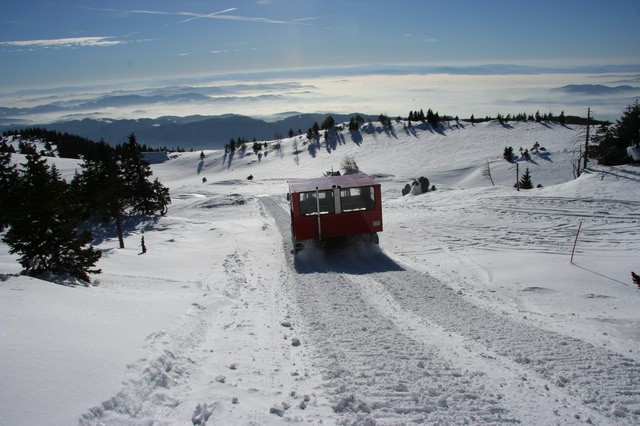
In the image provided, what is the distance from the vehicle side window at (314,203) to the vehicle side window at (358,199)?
1.58 feet

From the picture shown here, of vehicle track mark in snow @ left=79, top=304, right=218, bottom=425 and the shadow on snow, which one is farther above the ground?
vehicle track mark in snow @ left=79, top=304, right=218, bottom=425

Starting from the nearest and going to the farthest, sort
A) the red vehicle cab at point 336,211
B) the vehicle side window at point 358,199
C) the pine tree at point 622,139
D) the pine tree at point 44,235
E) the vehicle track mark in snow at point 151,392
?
1. the vehicle track mark in snow at point 151,392
2. the pine tree at point 44,235
3. the red vehicle cab at point 336,211
4. the vehicle side window at point 358,199
5. the pine tree at point 622,139

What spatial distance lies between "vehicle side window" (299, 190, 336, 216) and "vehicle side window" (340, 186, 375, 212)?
481 millimetres

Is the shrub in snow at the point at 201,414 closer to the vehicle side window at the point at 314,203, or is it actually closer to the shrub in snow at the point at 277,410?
the shrub in snow at the point at 277,410

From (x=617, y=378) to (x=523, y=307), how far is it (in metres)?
3.91

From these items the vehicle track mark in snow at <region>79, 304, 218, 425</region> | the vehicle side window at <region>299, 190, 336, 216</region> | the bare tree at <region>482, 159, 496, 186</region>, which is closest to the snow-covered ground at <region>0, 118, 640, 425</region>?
the vehicle track mark in snow at <region>79, 304, 218, 425</region>

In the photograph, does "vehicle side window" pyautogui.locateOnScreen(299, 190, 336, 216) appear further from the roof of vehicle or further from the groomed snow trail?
the groomed snow trail

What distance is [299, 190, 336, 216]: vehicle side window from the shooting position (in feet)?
50.7

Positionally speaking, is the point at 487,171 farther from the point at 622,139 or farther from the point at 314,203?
the point at 314,203

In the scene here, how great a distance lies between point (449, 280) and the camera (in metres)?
12.1

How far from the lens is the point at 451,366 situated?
644 cm

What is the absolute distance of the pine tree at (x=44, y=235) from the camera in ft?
35.8

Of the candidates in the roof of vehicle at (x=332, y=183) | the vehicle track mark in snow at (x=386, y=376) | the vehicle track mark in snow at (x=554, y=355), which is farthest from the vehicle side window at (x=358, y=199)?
the vehicle track mark in snow at (x=386, y=376)

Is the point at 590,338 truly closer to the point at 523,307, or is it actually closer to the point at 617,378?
the point at 617,378
